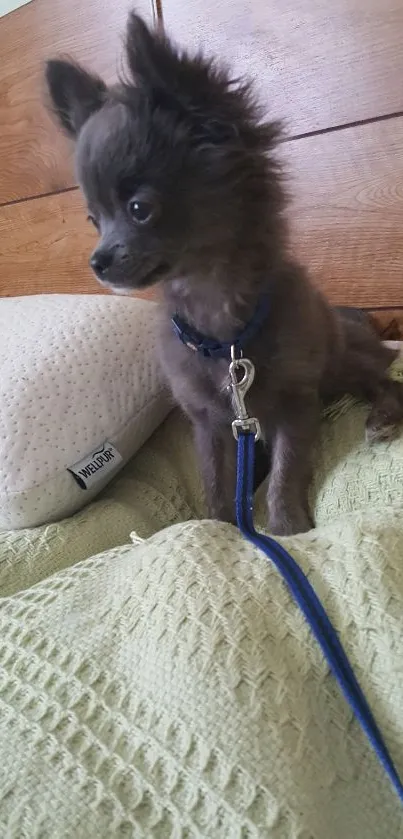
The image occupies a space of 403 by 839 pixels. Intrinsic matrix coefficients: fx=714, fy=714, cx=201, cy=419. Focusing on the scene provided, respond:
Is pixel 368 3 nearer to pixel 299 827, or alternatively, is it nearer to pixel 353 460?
pixel 353 460

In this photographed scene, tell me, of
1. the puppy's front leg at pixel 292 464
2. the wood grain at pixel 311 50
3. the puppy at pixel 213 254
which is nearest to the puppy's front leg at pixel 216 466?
the puppy at pixel 213 254

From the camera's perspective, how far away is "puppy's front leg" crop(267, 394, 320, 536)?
115 cm

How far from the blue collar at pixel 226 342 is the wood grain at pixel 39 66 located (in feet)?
3.06

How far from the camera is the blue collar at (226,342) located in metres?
1.09

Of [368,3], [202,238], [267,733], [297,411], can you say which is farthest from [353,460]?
[368,3]

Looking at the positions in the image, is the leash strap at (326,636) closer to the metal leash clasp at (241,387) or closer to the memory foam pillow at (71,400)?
the metal leash clasp at (241,387)

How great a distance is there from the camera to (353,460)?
1.15m

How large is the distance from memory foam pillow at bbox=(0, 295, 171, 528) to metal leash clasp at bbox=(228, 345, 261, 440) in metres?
0.27

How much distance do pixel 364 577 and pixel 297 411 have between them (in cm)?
50

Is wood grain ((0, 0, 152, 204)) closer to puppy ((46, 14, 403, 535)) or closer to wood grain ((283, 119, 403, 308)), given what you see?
wood grain ((283, 119, 403, 308))

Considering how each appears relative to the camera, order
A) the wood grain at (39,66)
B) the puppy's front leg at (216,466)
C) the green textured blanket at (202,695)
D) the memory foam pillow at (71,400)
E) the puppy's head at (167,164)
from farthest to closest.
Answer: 1. the wood grain at (39,66)
2. the puppy's front leg at (216,466)
3. the memory foam pillow at (71,400)
4. the puppy's head at (167,164)
5. the green textured blanket at (202,695)

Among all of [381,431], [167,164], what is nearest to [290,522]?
[381,431]

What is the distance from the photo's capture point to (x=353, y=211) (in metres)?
1.51

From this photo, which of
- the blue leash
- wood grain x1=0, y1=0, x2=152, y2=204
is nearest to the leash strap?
the blue leash
